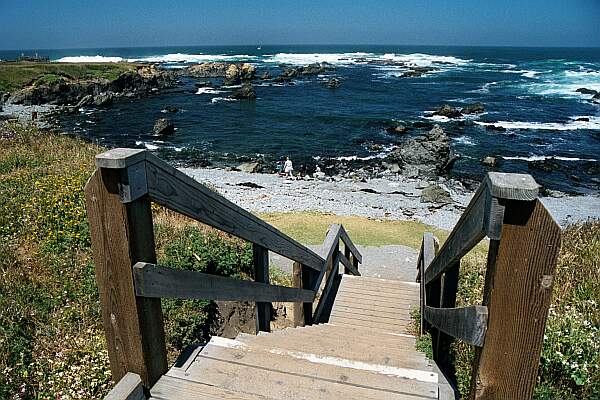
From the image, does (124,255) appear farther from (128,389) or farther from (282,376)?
(282,376)

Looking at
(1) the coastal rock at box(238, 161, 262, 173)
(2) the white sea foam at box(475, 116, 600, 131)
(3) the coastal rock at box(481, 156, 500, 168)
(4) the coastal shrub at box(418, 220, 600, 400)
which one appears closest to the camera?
(4) the coastal shrub at box(418, 220, 600, 400)

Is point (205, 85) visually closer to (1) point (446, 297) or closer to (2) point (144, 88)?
(2) point (144, 88)

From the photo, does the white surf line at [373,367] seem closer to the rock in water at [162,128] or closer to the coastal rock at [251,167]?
the coastal rock at [251,167]

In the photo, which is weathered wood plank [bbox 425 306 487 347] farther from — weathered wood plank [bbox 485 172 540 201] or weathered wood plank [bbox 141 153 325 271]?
weathered wood plank [bbox 141 153 325 271]

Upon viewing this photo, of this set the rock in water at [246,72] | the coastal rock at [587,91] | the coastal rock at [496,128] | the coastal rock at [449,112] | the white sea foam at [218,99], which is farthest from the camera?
the rock in water at [246,72]

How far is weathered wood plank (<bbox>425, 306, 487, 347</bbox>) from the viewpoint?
5.37ft

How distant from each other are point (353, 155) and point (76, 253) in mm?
20938

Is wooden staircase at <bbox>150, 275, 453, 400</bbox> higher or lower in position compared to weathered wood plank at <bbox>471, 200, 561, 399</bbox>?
lower

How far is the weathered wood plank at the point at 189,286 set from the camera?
6.26 ft

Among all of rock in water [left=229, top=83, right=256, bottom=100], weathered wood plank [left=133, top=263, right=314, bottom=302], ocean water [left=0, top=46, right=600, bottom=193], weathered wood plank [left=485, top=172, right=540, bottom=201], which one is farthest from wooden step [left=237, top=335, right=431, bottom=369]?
rock in water [left=229, top=83, right=256, bottom=100]

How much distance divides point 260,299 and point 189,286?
95 centimetres

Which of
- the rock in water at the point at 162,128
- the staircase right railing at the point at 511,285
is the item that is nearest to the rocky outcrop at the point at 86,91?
the rock in water at the point at 162,128

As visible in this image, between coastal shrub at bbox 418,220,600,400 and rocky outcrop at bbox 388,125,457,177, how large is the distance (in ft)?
55.0

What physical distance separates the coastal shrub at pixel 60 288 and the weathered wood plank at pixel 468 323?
227cm
